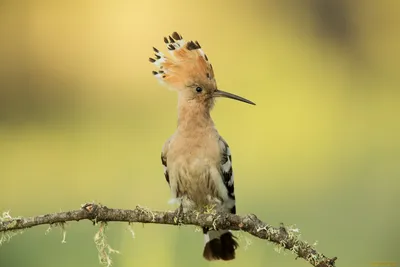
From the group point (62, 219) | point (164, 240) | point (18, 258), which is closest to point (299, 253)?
point (62, 219)

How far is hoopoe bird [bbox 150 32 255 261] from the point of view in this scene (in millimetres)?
3328

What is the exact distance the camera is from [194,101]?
3402mm

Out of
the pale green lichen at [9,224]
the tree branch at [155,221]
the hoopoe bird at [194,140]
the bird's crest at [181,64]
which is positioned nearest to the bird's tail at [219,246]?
the hoopoe bird at [194,140]

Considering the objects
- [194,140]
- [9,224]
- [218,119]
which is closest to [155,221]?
[9,224]

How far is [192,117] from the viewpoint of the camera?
3.38 m

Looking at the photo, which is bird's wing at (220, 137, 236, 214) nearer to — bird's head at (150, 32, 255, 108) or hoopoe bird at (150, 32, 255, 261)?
hoopoe bird at (150, 32, 255, 261)

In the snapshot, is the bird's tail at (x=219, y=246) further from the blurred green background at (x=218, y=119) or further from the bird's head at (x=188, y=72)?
the blurred green background at (x=218, y=119)

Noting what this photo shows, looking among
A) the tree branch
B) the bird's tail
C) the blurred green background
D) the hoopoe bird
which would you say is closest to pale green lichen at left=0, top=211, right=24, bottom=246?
the tree branch

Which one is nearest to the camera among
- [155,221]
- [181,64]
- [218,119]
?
[155,221]

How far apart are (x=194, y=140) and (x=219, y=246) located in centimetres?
48

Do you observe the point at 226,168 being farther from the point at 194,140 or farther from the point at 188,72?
the point at 188,72

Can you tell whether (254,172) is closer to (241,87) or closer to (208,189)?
(241,87)

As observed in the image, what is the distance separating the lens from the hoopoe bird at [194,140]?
3.33m

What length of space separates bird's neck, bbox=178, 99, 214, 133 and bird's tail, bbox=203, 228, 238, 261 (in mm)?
453
